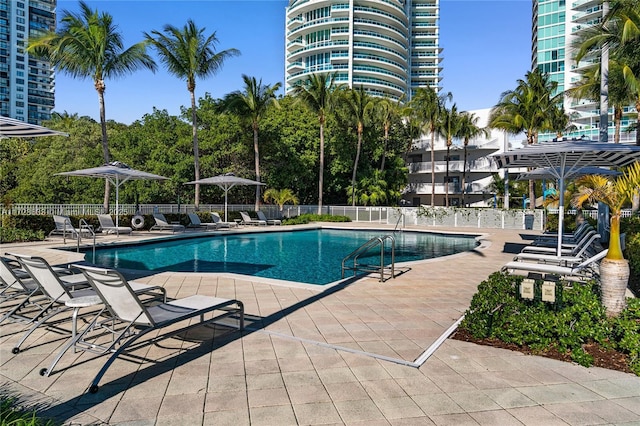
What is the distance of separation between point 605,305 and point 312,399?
3.51 metres

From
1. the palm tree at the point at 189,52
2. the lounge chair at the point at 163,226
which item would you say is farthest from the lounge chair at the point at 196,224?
the palm tree at the point at 189,52

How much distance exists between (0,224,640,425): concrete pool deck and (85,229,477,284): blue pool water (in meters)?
4.65

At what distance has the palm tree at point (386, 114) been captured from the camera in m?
32.0

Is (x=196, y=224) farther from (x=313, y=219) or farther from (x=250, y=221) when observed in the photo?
(x=313, y=219)

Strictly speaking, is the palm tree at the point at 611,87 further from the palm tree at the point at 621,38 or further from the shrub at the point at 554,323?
the shrub at the point at 554,323

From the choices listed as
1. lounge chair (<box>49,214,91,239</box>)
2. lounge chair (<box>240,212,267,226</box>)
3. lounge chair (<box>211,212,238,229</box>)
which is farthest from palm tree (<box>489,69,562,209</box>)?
lounge chair (<box>49,214,91,239</box>)

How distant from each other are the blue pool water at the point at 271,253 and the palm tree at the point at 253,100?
8.25 meters

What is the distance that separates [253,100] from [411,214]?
12.2 m

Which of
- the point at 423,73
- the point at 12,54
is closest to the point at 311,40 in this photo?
the point at 423,73

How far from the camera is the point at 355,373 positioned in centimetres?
368

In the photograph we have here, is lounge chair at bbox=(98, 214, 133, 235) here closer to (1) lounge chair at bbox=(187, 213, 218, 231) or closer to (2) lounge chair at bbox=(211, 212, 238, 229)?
(1) lounge chair at bbox=(187, 213, 218, 231)

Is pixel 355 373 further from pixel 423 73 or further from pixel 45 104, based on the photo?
pixel 45 104

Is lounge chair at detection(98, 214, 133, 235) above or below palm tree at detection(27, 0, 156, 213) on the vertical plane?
below

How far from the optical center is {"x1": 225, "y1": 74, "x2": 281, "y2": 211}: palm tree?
25.5 metres
